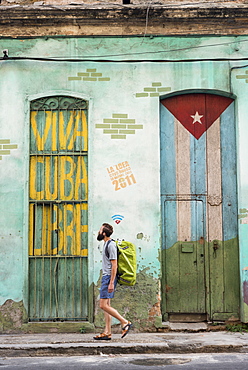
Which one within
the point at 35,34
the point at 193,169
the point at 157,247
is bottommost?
the point at 157,247

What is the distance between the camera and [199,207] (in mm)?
8578

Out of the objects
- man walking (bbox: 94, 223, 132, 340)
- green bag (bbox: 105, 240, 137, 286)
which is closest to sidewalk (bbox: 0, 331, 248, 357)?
man walking (bbox: 94, 223, 132, 340)

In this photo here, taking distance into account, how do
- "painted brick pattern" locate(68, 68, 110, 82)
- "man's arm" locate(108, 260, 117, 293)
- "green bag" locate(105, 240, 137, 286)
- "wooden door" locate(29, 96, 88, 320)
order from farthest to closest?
"painted brick pattern" locate(68, 68, 110, 82), "wooden door" locate(29, 96, 88, 320), "green bag" locate(105, 240, 137, 286), "man's arm" locate(108, 260, 117, 293)

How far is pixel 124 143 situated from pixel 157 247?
177cm

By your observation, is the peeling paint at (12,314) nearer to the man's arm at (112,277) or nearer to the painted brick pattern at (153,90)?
the man's arm at (112,277)

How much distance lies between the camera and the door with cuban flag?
8453mm

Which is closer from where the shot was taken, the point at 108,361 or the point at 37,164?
the point at 108,361

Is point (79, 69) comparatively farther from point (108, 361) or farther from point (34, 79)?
point (108, 361)

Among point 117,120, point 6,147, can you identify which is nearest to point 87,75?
point 117,120

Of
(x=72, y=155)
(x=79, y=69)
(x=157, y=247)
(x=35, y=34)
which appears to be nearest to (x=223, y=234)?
(x=157, y=247)

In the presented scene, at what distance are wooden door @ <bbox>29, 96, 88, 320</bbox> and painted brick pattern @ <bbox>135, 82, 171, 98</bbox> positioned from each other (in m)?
0.98

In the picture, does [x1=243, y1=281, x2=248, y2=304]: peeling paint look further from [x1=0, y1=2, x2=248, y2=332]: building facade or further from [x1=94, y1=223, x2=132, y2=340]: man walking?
[x1=94, y1=223, x2=132, y2=340]: man walking

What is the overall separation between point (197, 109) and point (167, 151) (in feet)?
2.86

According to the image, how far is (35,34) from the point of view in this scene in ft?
28.4
